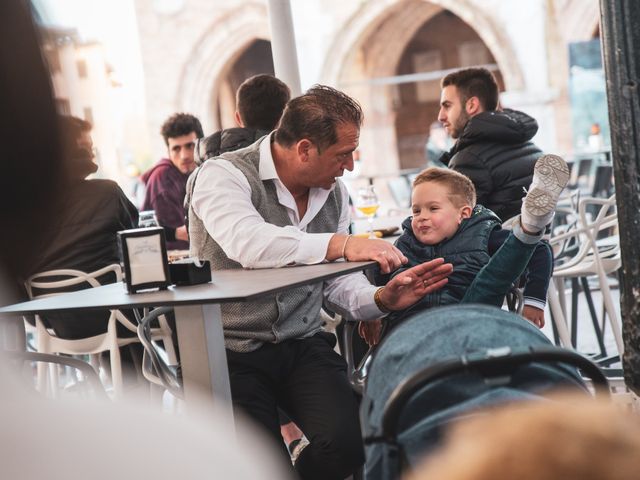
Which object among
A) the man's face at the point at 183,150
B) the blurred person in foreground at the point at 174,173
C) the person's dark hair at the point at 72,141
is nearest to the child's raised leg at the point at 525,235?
the person's dark hair at the point at 72,141

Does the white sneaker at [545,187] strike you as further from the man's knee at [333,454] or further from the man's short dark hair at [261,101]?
the man's short dark hair at [261,101]

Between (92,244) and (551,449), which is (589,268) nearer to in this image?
(92,244)

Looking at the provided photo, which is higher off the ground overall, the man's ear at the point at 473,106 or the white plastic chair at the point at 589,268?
the man's ear at the point at 473,106

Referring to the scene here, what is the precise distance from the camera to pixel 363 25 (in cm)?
1683

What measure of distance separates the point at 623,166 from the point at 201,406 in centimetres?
Result: 114

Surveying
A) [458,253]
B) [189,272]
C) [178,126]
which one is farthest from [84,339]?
[178,126]

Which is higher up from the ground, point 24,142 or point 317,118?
point 317,118

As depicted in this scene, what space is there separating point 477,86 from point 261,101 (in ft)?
3.36

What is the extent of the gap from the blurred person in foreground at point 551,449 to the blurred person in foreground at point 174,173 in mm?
4616

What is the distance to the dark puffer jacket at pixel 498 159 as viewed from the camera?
386cm

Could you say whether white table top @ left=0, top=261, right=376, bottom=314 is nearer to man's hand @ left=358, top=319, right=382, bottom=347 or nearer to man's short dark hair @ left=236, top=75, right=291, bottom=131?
man's hand @ left=358, top=319, right=382, bottom=347

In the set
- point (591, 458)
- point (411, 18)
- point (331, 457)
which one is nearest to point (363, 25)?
point (411, 18)

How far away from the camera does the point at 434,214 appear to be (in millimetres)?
3014

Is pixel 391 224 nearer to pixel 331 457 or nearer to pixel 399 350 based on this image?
pixel 331 457
